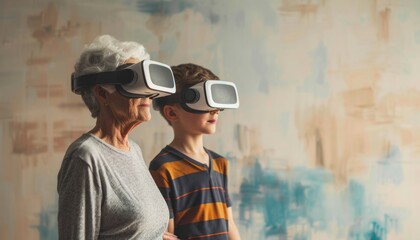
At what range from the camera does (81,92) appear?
1.57m

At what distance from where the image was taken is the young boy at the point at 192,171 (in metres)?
1.87

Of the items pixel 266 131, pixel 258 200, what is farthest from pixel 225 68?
pixel 258 200

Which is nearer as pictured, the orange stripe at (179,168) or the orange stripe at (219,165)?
the orange stripe at (179,168)

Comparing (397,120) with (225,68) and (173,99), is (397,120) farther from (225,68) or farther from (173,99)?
(173,99)

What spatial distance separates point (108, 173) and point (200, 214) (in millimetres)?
549

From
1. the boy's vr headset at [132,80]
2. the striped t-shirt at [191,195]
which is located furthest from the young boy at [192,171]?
the boy's vr headset at [132,80]

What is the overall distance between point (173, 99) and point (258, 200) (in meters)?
1.12

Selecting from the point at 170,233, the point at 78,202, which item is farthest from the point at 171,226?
the point at 78,202

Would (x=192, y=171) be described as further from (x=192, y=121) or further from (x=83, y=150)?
(x=83, y=150)

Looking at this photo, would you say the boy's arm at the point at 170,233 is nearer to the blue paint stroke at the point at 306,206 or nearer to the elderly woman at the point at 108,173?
the elderly woman at the point at 108,173

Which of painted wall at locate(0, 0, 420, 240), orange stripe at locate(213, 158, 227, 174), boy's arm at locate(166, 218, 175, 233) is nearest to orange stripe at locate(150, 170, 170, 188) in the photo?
boy's arm at locate(166, 218, 175, 233)

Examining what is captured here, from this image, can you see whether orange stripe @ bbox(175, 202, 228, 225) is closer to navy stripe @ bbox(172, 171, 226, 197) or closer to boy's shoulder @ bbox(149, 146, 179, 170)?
navy stripe @ bbox(172, 171, 226, 197)

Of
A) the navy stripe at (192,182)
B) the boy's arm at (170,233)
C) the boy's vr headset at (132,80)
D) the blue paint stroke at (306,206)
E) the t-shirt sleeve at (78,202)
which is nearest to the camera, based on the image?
the t-shirt sleeve at (78,202)

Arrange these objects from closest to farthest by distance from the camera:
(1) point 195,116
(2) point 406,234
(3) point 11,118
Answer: (1) point 195,116 < (3) point 11,118 < (2) point 406,234
